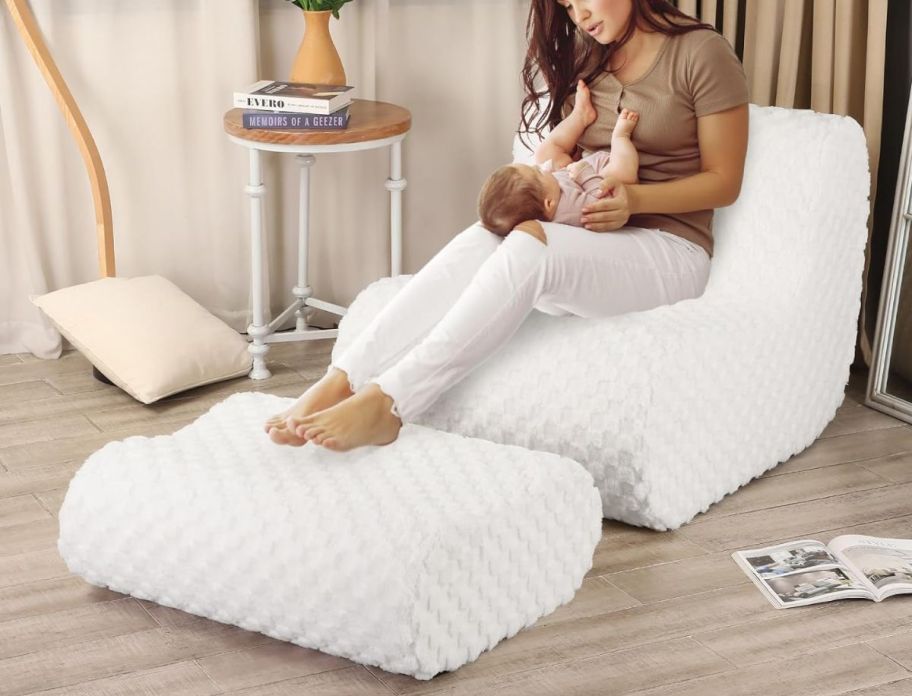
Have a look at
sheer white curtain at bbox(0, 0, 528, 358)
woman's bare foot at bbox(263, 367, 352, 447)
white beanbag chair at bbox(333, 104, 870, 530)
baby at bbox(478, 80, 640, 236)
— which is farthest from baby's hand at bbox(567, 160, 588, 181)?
sheer white curtain at bbox(0, 0, 528, 358)

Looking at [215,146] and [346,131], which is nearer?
[346,131]

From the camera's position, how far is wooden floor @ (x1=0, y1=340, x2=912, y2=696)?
5.66 ft

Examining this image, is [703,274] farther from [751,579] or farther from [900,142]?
[900,142]

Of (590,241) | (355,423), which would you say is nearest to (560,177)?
(590,241)

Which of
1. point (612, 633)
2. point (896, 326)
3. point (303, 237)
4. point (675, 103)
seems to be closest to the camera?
point (612, 633)

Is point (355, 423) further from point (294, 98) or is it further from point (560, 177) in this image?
point (294, 98)

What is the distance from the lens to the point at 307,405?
2.03 meters

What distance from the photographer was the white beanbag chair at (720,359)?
215 centimetres

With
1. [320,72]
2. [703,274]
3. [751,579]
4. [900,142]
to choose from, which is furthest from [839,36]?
[751,579]

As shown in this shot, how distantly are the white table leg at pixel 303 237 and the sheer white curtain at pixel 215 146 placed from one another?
0.15 metres

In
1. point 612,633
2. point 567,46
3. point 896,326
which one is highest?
point 567,46

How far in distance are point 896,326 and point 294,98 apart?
1.41m

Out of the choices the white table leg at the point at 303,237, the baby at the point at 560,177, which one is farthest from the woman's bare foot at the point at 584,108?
the white table leg at the point at 303,237

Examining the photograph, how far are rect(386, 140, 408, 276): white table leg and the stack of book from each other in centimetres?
20
